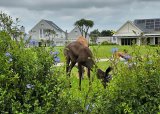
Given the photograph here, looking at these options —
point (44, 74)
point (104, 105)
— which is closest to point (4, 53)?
point (44, 74)

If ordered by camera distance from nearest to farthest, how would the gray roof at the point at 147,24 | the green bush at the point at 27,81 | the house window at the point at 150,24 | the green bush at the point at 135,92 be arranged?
the green bush at the point at 27,81 < the green bush at the point at 135,92 < the gray roof at the point at 147,24 < the house window at the point at 150,24

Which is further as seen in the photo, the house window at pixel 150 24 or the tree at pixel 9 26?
the house window at pixel 150 24

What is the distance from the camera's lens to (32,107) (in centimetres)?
411

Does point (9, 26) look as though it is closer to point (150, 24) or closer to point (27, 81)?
point (27, 81)

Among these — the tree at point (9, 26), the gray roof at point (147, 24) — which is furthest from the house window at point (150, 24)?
the tree at point (9, 26)

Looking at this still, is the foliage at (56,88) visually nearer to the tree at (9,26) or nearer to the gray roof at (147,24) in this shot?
the tree at (9,26)

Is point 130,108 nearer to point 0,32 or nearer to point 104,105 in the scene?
point 104,105

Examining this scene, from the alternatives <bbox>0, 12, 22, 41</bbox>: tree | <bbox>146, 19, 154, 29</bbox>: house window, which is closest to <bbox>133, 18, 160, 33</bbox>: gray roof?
<bbox>146, 19, 154, 29</bbox>: house window

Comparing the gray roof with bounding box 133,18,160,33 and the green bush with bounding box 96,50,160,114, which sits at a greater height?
the gray roof with bounding box 133,18,160,33

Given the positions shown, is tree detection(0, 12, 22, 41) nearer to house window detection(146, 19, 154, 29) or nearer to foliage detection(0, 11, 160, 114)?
foliage detection(0, 11, 160, 114)

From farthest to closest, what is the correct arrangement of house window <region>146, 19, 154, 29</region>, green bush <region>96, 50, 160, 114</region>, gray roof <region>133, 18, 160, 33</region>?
house window <region>146, 19, 154, 29</region> → gray roof <region>133, 18, 160, 33</region> → green bush <region>96, 50, 160, 114</region>

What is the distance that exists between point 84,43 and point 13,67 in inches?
415

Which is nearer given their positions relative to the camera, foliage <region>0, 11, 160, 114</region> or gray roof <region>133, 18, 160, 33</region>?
foliage <region>0, 11, 160, 114</region>

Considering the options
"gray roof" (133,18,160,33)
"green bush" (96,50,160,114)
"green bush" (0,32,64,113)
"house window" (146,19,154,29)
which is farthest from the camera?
"house window" (146,19,154,29)
